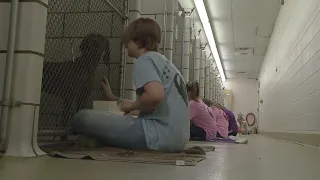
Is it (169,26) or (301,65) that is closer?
(169,26)

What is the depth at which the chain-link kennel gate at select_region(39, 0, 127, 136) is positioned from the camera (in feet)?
6.72

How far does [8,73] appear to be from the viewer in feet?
5.16

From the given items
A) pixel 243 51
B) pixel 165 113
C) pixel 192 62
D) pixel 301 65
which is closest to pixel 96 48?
pixel 165 113

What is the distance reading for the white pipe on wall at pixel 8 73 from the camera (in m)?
1.55

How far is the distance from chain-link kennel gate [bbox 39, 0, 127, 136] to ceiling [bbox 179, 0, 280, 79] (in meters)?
3.23

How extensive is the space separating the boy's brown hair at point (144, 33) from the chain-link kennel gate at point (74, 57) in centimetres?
50

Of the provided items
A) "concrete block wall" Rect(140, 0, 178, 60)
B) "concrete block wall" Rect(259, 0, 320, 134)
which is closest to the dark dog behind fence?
"concrete block wall" Rect(140, 0, 178, 60)

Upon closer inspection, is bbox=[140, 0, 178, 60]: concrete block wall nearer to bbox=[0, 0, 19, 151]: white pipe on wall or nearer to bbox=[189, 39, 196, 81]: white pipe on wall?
bbox=[189, 39, 196, 81]: white pipe on wall

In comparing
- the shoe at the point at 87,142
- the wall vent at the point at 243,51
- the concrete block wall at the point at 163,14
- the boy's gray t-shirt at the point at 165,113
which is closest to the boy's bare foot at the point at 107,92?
the shoe at the point at 87,142

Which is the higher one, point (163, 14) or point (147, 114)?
point (163, 14)

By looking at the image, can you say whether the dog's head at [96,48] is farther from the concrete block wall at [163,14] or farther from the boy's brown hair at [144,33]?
the concrete block wall at [163,14]

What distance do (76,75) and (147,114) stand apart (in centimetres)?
64

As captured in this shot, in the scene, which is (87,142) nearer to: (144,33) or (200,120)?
(144,33)

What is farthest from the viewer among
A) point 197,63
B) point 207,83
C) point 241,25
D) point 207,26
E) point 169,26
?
point 207,83
